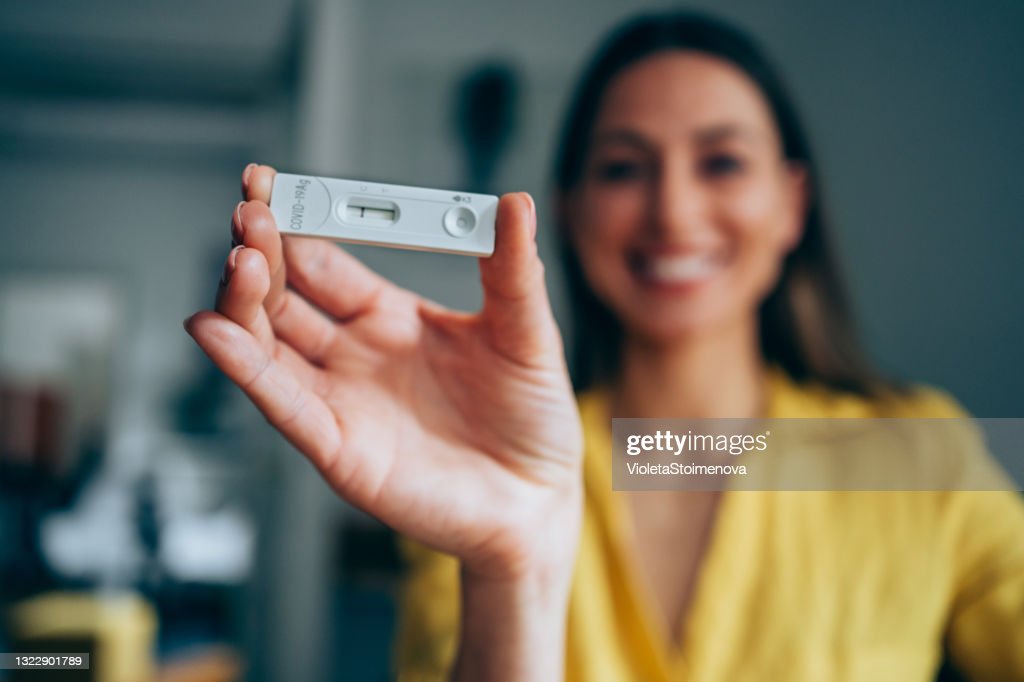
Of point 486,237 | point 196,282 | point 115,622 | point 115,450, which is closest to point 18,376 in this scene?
point 115,450

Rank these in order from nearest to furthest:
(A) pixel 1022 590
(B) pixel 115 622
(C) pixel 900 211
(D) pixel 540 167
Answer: (A) pixel 1022 590 < (C) pixel 900 211 < (B) pixel 115 622 < (D) pixel 540 167

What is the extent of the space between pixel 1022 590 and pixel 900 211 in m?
0.53

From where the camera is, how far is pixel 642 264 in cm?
70

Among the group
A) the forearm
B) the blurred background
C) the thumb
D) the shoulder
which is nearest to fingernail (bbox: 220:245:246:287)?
the thumb

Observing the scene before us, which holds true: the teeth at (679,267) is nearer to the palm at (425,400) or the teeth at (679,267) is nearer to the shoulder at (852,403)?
the shoulder at (852,403)

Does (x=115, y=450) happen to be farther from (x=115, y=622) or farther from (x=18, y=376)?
(x=115, y=622)

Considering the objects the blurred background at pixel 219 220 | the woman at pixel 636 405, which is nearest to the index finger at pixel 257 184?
the woman at pixel 636 405

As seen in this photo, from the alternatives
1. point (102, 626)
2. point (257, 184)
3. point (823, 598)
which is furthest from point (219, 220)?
point (823, 598)

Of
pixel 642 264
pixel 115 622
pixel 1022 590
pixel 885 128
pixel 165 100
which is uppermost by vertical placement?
pixel 165 100

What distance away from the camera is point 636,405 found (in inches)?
28.6

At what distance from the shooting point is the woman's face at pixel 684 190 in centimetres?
67

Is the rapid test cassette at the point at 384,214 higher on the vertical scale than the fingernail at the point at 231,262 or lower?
higher

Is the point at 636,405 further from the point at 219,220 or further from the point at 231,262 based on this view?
the point at 219,220

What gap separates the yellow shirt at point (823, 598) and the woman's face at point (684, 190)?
21 cm
